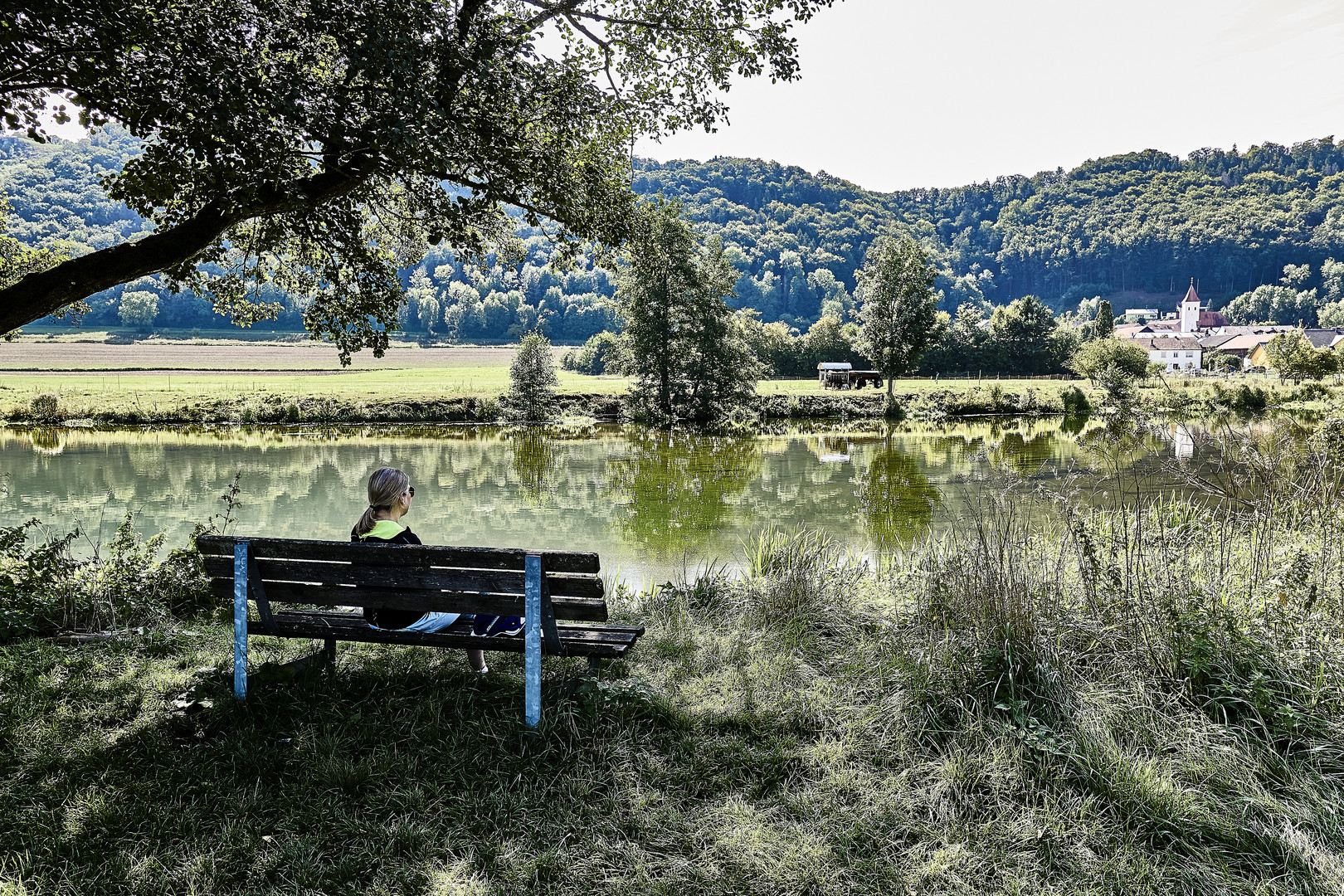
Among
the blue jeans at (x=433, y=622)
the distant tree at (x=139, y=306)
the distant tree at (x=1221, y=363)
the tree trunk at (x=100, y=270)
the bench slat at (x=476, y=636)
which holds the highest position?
the distant tree at (x=139, y=306)

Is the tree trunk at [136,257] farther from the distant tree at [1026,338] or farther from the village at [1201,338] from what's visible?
the village at [1201,338]

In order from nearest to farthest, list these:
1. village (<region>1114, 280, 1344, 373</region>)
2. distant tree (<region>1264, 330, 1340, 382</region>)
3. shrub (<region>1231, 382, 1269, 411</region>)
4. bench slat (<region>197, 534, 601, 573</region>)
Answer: bench slat (<region>197, 534, 601, 573</region>)
shrub (<region>1231, 382, 1269, 411</region>)
distant tree (<region>1264, 330, 1340, 382</region>)
village (<region>1114, 280, 1344, 373</region>)

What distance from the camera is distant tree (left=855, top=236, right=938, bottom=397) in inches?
1674

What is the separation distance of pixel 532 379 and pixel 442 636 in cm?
3260

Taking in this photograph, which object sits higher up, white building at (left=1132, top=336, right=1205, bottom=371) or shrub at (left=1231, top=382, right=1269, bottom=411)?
white building at (left=1132, top=336, right=1205, bottom=371)

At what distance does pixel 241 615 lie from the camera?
3.81 m

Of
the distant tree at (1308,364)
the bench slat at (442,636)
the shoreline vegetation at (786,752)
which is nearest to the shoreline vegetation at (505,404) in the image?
the distant tree at (1308,364)

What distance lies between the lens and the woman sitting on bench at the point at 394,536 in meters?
3.93

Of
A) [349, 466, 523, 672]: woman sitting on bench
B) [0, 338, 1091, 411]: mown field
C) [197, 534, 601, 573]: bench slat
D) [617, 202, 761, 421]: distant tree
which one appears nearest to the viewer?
[197, 534, 601, 573]: bench slat

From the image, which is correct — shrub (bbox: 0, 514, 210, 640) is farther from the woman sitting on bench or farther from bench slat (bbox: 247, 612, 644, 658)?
the woman sitting on bench

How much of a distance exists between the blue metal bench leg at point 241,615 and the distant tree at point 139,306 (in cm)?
8307

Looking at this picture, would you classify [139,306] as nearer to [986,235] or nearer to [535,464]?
[535,464]

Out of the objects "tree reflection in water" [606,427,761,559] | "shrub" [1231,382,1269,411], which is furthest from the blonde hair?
"shrub" [1231,382,1269,411]

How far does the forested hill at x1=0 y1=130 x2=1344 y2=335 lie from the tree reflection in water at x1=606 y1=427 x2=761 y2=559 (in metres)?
58.2
